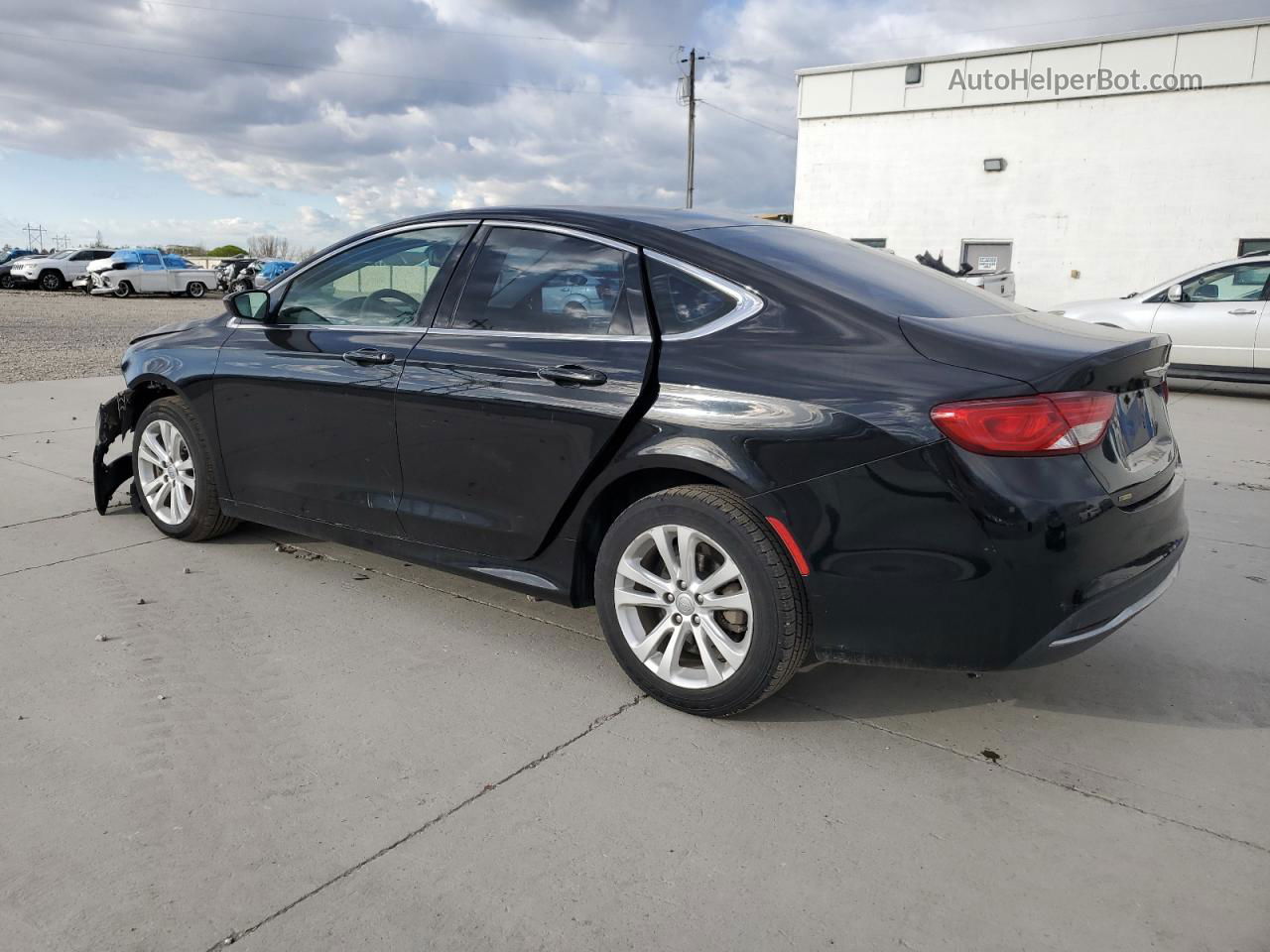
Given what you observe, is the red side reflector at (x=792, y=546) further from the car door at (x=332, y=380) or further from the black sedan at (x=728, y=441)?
the car door at (x=332, y=380)

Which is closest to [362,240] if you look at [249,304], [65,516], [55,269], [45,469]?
[249,304]

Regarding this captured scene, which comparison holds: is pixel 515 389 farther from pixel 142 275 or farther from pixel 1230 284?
pixel 142 275

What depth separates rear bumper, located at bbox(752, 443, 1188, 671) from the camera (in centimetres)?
268

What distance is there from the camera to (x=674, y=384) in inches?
125

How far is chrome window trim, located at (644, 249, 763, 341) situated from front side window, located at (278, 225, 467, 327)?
1.11 meters

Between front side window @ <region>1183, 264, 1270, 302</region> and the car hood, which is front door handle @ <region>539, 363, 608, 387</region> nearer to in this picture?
the car hood

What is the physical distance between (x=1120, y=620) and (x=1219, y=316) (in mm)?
9905

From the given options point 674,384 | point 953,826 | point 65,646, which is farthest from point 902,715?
point 65,646

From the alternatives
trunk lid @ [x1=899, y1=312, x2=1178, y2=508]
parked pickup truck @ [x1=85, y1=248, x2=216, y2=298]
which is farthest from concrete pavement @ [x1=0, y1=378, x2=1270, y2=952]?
parked pickup truck @ [x1=85, y1=248, x2=216, y2=298]

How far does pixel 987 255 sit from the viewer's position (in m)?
21.3

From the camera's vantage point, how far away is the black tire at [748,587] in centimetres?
296

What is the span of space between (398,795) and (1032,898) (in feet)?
5.44

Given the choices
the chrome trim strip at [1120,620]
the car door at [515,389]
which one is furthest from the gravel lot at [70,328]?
the chrome trim strip at [1120,620]

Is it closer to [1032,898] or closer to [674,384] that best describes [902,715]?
[1032,898]
